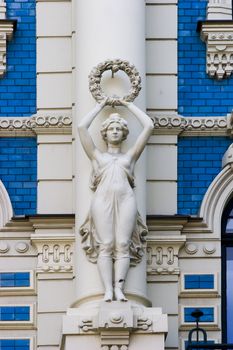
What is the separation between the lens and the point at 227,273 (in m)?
28.7

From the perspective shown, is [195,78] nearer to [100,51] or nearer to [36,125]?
[100,51]

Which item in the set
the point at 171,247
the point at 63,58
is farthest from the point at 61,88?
the point at 171,247

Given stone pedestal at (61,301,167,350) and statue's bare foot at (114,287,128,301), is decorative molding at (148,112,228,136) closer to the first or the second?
statue's bare foot at (114,287,128,301)

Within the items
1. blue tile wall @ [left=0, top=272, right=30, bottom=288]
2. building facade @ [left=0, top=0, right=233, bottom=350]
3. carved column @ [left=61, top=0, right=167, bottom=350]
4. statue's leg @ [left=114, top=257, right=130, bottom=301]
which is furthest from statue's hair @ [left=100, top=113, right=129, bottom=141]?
blue tile wall @ [left=0, top=272, right=30, bottom=288]

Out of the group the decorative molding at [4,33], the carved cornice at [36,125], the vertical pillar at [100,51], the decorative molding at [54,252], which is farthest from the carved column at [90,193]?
the decorative molding at [4,33]

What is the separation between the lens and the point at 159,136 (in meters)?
29.0

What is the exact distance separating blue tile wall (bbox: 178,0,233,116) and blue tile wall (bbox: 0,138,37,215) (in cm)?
175

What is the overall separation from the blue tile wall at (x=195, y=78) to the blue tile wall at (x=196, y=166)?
1.10 ft

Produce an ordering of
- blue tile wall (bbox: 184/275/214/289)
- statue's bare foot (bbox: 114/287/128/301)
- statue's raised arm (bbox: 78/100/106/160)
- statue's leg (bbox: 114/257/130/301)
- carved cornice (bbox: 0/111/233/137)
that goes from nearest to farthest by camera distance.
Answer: statue's bare foot (bbox: 114/287/128/301)
statue's leg (bbox: 114/257/130/301)
statue's raised arm (bbox: 78/100/106/160)
blue tile wall (bbox: 184/275/214/289)
carved cornice (bbox: 0/111/233/137)

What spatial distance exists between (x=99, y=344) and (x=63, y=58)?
12.4ft

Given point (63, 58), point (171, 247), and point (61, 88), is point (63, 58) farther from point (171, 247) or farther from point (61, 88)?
point (171, 247)

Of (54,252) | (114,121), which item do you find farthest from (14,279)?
(114,121)

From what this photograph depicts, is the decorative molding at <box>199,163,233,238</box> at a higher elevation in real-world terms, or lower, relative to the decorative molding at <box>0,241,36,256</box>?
higher

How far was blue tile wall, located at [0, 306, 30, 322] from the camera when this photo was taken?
28344 millimetres
